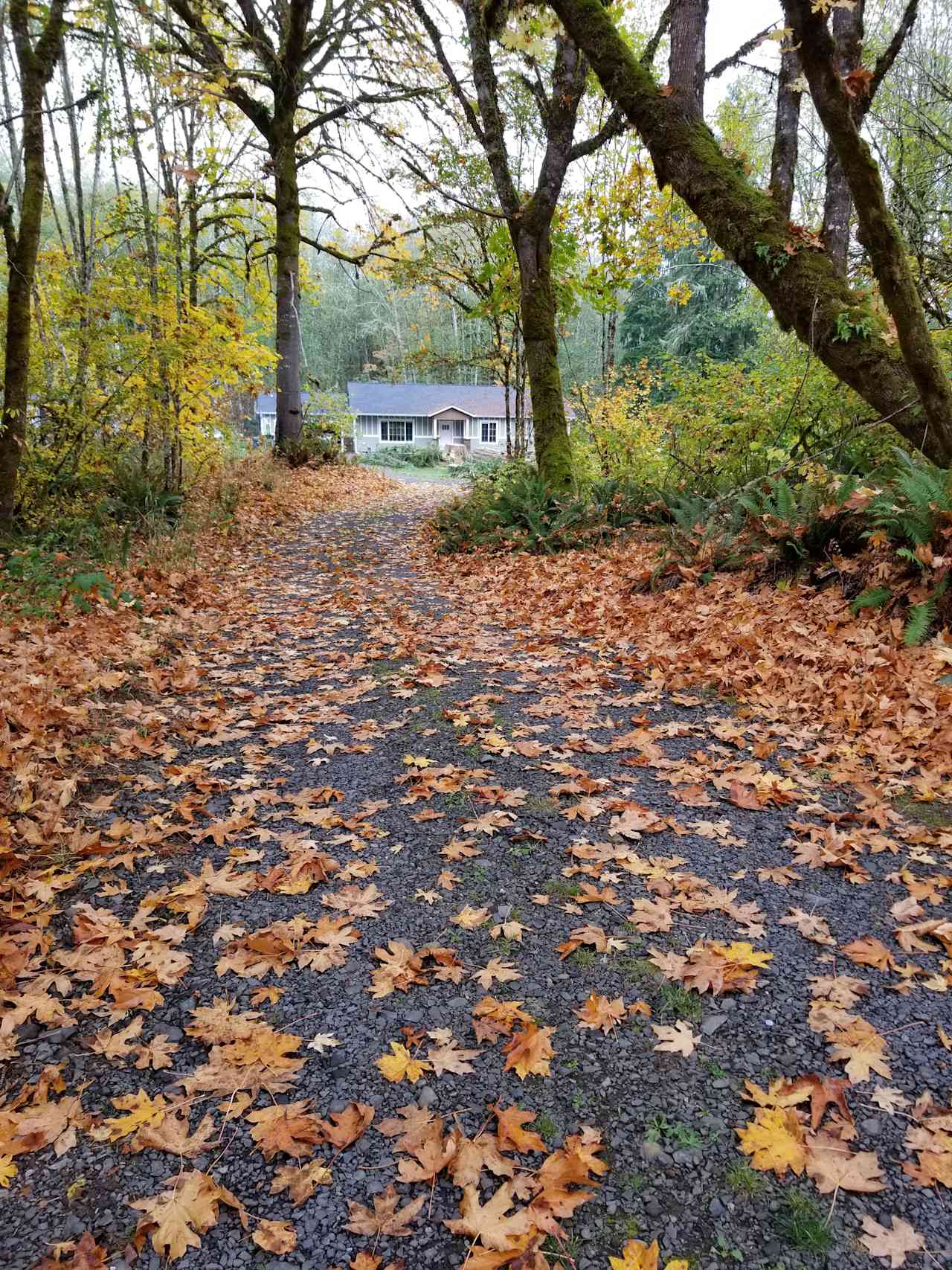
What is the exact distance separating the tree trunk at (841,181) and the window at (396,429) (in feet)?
140

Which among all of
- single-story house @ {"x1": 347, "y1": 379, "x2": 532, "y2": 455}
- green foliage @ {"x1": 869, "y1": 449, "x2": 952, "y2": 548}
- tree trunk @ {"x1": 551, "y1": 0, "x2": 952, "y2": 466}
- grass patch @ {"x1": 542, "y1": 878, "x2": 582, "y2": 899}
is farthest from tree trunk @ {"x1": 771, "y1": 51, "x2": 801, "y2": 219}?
single-story house @ {"x1": 347, "y1": 379, "x2": 532, "y2": 455}

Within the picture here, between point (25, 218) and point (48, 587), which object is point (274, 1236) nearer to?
point (48, 587)

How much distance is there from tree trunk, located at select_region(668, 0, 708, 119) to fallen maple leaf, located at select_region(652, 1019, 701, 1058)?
7.82m

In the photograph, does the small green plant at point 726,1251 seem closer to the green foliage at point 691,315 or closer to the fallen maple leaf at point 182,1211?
the fallen maple leaf at point 182,1211

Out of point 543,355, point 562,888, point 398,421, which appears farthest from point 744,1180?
point 398,421

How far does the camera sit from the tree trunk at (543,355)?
10039 millimetres

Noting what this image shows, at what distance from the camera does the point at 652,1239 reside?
1.68 m

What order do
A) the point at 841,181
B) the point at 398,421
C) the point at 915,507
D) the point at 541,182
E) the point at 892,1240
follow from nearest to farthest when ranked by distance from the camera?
1. the point at 892,1240
2. the point at 915,507
3. the point at 841,181
4. the point at 541,182
5. the point at 398,421

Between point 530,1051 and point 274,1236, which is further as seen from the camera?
point 530,1051

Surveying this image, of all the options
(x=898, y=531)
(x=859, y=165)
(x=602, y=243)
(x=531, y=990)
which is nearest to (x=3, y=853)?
(x=531, y=990)

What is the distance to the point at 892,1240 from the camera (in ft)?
5.33

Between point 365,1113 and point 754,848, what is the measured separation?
198cm

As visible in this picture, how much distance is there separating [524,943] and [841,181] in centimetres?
1017

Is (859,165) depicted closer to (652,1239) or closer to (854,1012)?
(854,1012)
